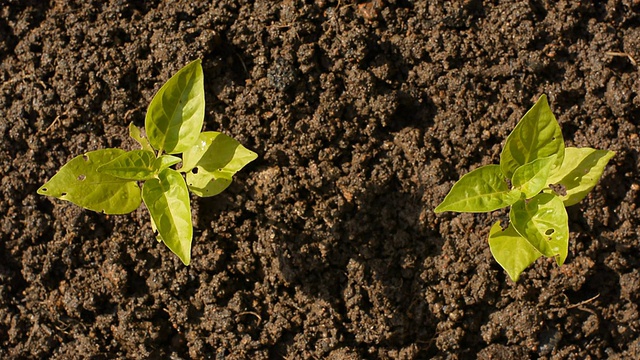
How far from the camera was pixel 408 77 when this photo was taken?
2.88 m

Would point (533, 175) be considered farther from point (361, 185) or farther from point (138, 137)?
point (138, 137)

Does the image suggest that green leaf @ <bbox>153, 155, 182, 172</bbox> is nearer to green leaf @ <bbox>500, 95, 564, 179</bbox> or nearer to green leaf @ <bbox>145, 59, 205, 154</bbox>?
green leaf @ <bbox>145, 59, 205, 154</bbox>

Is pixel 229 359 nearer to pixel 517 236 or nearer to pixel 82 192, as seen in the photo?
pixel 82 192

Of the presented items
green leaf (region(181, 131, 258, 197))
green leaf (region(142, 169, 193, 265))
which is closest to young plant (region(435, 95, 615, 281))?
green leaf (region(181, 131, 258, 197))

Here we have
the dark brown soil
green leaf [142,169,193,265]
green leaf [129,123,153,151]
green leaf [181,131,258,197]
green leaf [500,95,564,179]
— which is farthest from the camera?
the dark brown soil

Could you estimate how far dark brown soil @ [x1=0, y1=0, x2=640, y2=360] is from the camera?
110 inches

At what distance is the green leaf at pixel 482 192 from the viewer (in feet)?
7.79

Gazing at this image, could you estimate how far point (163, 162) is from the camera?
253cm

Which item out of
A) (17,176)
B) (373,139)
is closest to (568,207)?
(373,139)

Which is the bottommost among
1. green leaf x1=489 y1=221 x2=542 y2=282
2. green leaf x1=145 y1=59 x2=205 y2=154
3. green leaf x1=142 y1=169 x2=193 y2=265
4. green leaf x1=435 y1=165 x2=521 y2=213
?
green leaf x1=489 y1=221 x2=542 y2=282

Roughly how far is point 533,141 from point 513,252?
1.43ft

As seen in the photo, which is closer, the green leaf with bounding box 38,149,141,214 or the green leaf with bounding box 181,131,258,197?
the green leaf with bounding box 38,149,141,214

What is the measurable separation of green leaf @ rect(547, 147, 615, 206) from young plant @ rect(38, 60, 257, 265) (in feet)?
Result: 4.09

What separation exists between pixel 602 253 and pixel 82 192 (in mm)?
2177
